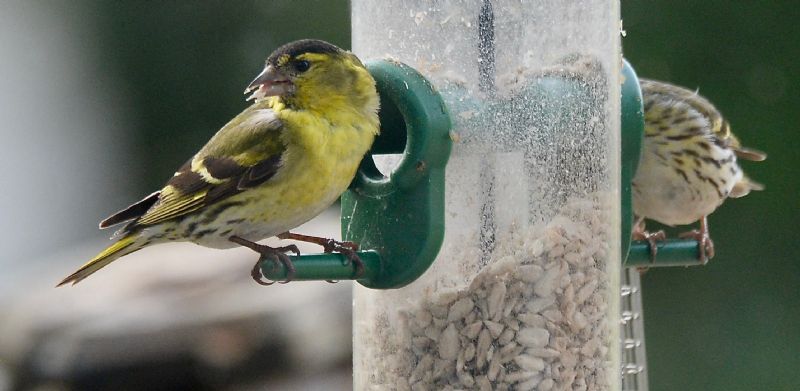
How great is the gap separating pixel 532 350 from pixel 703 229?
179cm

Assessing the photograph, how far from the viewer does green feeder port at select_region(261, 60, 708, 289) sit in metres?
3.40

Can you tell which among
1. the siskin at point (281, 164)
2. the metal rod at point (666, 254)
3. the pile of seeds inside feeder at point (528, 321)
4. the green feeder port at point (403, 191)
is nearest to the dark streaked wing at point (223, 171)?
the siskin at point (281, 164)

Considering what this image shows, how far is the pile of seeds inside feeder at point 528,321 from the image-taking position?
3.33m

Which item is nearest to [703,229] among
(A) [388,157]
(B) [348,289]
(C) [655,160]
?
(C) [655,160]

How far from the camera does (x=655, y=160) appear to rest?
4.98 meters

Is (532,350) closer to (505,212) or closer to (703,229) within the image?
(505,212)

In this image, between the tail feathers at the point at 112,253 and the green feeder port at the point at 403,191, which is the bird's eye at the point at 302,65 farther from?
the tail feathers at the point at 112,253

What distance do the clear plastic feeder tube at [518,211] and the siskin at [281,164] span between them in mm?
212

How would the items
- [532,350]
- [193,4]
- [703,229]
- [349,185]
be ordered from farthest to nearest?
[193,4] < [703,229] < [349,185] < [532,350]

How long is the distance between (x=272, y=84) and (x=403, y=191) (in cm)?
46

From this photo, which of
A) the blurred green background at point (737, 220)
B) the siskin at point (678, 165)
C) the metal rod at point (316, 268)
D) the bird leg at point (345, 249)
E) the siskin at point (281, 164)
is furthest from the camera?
the blurred green background at point (737, 220)

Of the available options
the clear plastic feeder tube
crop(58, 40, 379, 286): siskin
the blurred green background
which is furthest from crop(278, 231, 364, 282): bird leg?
the blurred green background

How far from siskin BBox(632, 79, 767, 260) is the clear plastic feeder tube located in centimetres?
139

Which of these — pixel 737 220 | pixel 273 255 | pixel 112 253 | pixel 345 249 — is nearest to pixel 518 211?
pixel 345 249
